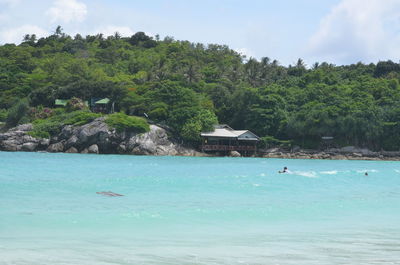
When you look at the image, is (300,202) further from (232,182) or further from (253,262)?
(253,262)

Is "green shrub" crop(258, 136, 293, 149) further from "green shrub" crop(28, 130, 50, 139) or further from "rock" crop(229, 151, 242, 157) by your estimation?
"green shrub" crop(28, 130, 50, 139)

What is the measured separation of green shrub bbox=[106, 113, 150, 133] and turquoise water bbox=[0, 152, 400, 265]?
2964 centimetres

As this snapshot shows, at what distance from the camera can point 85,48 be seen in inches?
4471

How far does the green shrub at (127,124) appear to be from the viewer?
59.1 metres

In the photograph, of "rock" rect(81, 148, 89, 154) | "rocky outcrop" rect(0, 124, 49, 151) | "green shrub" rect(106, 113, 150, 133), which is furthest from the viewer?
"green shrub" rect(106, 113, 150, 133)

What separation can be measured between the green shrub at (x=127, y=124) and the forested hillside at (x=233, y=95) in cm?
416

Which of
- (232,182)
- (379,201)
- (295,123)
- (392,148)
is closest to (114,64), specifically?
(295,123)

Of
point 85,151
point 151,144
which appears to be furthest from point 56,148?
point 151,144

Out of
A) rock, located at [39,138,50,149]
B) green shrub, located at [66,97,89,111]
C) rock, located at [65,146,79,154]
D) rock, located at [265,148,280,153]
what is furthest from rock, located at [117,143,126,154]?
rock, located at [265,148,280,153]

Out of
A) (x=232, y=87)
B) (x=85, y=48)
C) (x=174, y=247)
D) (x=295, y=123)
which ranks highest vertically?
(x=85, y=48)

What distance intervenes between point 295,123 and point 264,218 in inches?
1925

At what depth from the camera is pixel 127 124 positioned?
59156 mm

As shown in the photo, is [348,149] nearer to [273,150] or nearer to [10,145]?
[273,150]

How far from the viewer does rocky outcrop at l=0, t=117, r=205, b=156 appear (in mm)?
58469
